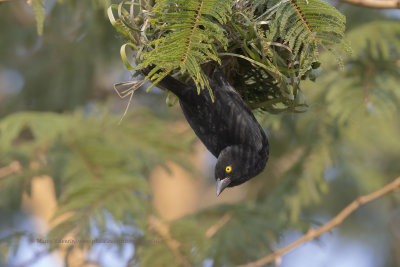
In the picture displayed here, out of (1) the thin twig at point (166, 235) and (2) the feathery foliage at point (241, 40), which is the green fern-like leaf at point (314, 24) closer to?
(2) the feathery foliage at point (241, 40)

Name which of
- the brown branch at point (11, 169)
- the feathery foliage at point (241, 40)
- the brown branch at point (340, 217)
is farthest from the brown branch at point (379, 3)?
the brown branch at point (11, 169)

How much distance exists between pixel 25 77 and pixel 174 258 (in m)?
2.67

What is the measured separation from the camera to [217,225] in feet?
15.0

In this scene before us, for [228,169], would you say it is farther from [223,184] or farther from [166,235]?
[166,235]

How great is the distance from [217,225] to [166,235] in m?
0.50

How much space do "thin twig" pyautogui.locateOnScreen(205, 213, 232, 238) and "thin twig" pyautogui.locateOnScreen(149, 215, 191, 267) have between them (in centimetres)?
33

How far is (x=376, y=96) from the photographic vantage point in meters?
3.73

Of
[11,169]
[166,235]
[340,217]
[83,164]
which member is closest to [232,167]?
[340,217]

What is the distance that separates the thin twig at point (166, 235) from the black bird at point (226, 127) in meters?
2.00

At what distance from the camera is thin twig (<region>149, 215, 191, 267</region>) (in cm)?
418

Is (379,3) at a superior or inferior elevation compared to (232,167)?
superior

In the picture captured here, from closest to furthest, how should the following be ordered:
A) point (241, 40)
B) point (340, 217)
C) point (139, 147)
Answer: point (241, 40) → point (340, 217) → point (139, 147)

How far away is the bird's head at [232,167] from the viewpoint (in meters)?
2.22

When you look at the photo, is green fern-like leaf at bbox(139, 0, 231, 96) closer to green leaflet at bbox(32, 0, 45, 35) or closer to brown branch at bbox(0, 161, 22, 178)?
green leaflet at bbox(32, 0, 45, 35)
